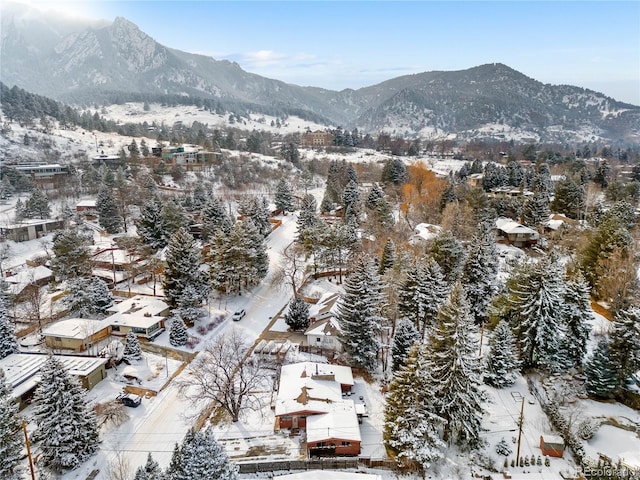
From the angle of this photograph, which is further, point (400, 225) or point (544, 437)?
point (400, 225)

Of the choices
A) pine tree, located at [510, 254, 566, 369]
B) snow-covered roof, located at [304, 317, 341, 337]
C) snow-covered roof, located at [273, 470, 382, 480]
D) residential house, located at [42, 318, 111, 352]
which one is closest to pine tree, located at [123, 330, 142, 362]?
Answer: residential house, located at [42, 318, 111, 352]

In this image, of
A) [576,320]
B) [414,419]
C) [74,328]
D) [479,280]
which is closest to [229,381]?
[414,419]

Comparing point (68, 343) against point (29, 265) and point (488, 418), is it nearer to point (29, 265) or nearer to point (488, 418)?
point (29, 265)

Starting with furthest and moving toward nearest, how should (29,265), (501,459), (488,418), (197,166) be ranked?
(197,166) < (29,265) < (488,418) < (501,459)

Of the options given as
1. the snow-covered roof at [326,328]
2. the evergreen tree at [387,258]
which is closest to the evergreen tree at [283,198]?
the evergreen tree at [387,258]

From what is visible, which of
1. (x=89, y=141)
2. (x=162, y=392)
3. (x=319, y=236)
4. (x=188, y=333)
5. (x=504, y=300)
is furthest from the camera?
(x=89, y=141)

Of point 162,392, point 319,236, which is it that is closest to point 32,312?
point 162,392

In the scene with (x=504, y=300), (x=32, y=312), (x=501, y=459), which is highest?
(x=504, y=300)
